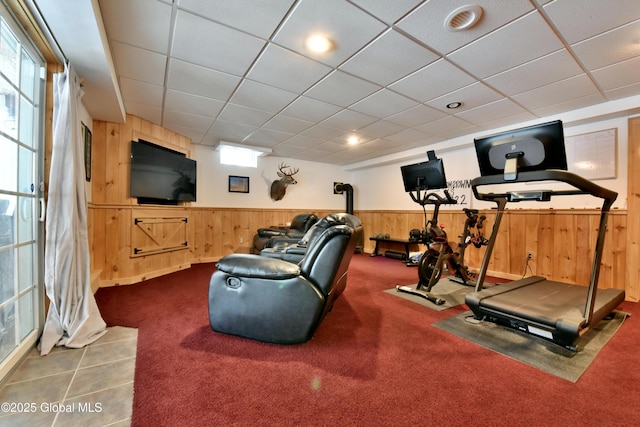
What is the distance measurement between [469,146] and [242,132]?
407cm

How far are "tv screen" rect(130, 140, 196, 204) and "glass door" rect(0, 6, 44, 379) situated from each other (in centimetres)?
199

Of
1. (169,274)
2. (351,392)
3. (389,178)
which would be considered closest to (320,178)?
(389,178)

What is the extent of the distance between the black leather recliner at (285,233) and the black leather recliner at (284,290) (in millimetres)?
2549

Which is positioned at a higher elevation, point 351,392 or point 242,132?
point 242,132

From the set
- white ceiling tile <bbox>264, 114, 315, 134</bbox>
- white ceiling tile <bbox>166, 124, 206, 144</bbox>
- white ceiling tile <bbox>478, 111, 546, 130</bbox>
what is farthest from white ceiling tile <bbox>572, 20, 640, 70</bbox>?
white ceiling tile <bbox>166, 124, 206, 144</bbox>

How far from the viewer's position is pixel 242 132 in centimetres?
454

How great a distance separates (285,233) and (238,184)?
1652 millimetres

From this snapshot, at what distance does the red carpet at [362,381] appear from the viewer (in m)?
1.30

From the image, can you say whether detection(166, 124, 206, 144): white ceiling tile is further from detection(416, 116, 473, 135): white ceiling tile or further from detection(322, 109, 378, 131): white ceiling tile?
detection(416, 116, 473, 135): white ceiling tile

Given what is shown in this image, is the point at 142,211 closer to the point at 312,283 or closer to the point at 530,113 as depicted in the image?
the point at 312,283

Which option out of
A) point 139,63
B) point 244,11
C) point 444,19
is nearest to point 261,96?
point 139,63

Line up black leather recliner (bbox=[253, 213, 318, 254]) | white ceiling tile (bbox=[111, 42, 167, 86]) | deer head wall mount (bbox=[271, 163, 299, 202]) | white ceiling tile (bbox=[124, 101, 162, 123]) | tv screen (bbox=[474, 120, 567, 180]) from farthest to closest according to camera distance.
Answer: deer head wall mount (bbox=[271, 163, 299, 202]) → black leather recliner (bbox=[253, 213, 318, 254]) → white ceiling tile (bbox=[124, 101, 162, 123]) → white ceiling tile (bbox=[111, 42, 167, 86]) → tv screen (bbox=[474, 120, 567, 180])

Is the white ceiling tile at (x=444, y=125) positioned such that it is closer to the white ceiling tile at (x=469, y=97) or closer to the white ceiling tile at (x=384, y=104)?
the white ceiling tile at (x=469, y=97)

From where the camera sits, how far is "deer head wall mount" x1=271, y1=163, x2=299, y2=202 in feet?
19.9
